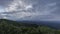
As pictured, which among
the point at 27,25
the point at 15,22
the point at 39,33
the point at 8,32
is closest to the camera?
the point at 39,33

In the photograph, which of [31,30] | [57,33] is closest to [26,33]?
[31,30]

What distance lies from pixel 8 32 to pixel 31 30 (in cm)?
571

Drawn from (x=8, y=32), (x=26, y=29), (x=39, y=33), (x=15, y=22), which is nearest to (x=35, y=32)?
(x=39, y=33)

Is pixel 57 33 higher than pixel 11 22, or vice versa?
pixel 11 22

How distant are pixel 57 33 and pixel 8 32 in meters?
11.9

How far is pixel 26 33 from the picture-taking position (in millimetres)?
34219

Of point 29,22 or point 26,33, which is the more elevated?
point 29,22

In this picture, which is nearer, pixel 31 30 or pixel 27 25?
pixel 31 30

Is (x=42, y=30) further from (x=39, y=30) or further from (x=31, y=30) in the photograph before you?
(x=31, y=30)

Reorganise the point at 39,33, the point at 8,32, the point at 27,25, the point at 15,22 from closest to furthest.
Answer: the point at 39,33, the point at 8,32, the point at 27,25, the point at 15,22

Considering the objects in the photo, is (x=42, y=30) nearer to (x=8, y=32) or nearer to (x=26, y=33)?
(x=26, y=33)

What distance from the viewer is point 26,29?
37.1 meters

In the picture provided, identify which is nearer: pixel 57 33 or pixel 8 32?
pixel 57 33

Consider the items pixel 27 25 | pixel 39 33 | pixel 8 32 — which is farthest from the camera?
pixel 27 25
